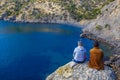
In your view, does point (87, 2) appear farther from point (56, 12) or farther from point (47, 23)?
point (47, 23)

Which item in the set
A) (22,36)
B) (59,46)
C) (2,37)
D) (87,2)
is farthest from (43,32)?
(87,2)

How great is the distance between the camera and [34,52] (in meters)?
83.1

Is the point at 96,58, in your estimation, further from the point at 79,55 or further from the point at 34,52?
the point at 34,52

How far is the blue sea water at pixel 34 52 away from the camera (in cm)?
5856

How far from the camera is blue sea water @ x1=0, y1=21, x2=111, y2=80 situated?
58562 mm

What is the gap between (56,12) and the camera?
173625 millimetres

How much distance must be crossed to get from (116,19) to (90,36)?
13941 millimetres

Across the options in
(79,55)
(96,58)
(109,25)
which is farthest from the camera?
(109,25)

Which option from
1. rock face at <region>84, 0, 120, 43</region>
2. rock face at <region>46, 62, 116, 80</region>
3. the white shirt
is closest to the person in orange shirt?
rock face at <region>46, 62, 116, 80</region>

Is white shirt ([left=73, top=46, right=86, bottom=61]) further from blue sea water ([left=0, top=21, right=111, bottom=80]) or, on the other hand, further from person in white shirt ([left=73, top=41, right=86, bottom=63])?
blue sea water ([left=0, top=21, right=111, bottom=80])

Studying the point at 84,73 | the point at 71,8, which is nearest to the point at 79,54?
the point at 84,73

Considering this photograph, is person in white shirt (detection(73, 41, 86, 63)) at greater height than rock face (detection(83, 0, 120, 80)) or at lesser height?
greater

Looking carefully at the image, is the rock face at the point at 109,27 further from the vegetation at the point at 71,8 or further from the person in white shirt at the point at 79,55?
the person in white shirt at the point at 79,55

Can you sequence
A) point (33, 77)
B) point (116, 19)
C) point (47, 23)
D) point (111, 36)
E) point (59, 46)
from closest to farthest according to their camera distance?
point (33, 77)
point (59, 46)
point (111, 36)
point (116, 19)
point (47, 23)
